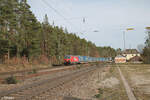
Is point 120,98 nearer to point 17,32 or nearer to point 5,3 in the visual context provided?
point 5,3

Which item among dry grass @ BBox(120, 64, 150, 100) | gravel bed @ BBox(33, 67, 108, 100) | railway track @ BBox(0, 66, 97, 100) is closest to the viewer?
gravel bed @ BBox(33, 67, 108, 100)

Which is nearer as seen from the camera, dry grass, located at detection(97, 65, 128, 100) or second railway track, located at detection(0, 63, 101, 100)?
dry grass, located at detection(97, 65, 128, 100)

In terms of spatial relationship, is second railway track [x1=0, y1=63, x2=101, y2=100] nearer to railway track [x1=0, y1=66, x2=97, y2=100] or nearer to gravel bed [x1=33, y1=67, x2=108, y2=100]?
railway track [x1=0, y1=66, x2=97, y2=100]

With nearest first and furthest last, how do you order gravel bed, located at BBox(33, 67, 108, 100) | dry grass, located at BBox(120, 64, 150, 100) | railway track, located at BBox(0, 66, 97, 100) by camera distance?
gravel bed, located at BBox(33, 67, 108, 100) < railway track, located at BBox(0, 66, 97, 100) < dry grass, located at BBox(120, 64, 150, 100)

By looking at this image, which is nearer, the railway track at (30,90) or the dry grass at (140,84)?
the railway track at (30,90)

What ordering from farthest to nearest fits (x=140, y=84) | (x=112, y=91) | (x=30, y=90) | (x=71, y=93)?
(x=140, y=84) → (x=30, y=90) → (x=112, y=91) → (x=71, y=93)

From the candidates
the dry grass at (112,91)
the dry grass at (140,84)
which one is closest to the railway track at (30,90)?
the dry grass at (112,91)

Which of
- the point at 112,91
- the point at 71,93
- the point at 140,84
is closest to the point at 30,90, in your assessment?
the point at 71,93


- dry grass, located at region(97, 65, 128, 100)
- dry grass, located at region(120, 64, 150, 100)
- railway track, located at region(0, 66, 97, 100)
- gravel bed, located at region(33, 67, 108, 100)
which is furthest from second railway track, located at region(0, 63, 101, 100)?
dry grass, located at region(120, 64, 150, 100)

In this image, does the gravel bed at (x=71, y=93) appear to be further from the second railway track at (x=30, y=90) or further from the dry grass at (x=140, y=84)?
the dry grass at (x=140, y=84)

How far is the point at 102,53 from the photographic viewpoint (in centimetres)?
16638

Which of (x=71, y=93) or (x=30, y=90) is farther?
(x=30, y=90)

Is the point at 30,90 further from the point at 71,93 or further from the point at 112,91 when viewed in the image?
the point at 112,91

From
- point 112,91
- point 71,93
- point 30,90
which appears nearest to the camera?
point 71,93
